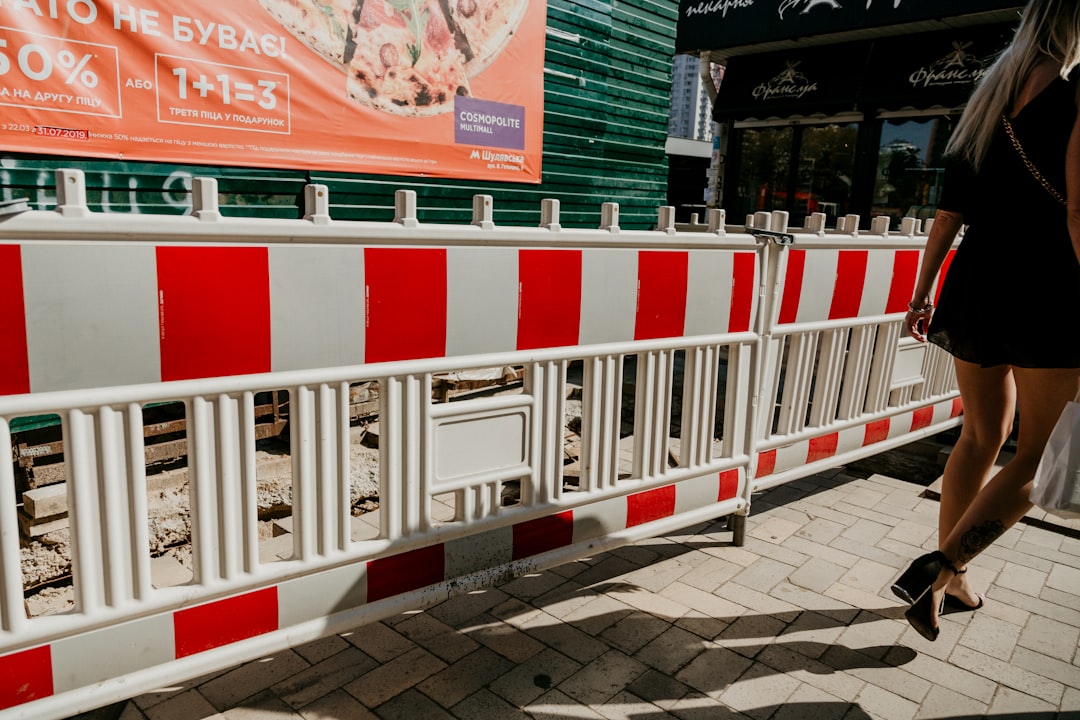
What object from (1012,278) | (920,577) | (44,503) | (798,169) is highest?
(798,169)

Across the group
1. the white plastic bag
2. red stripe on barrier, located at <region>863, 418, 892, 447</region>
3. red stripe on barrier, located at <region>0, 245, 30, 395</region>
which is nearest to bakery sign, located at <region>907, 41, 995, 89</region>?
red stripe on barrier, located at <region>863, 418, 892, 447</region>

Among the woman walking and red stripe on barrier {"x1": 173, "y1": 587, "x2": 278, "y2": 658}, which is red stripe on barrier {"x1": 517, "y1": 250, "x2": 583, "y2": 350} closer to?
red stripe on barrier {"x1": 173, "y1": 587, "x2": 278, "y2": 658}

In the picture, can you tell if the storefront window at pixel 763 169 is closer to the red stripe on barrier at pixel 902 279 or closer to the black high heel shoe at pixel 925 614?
the red stripe on barrier at pixel 902 279

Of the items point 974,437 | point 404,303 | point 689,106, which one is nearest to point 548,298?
point 404,303

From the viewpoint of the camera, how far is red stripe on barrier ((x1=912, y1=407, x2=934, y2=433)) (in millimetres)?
4297

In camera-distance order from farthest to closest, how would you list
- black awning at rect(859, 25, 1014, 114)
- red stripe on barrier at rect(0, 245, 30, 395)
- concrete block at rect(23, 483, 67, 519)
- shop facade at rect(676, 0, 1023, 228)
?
shop facade at rect(676, 0, 1023, 228) → black awning at rect(859, 25, 1014, 114) → concrete block at rect(23, 483, 67, 519) → red stripe on barrier at rect(0, 245, 30, 395)

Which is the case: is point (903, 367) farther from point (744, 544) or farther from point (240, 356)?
point (240, 356)

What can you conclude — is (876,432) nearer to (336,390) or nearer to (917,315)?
(917,315)

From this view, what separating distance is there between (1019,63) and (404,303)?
6.99 ft

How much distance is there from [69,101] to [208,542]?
3.52 meters

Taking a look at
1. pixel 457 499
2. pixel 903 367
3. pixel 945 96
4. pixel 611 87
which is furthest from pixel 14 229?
pixel 945 96

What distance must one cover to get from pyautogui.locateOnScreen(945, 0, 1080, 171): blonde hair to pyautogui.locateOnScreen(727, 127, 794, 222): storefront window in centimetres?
1420

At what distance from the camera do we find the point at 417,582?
240 centimetres

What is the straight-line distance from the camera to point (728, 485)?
330cm
